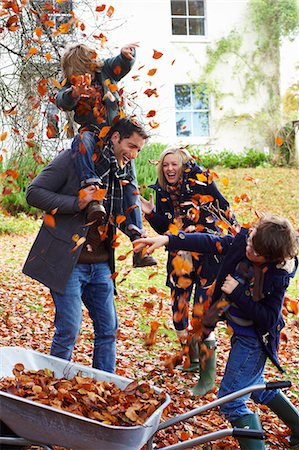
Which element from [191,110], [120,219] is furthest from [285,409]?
[191,110]

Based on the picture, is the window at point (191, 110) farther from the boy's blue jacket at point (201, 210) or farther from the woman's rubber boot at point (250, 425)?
the woman's rubber boot at point (250, 425)

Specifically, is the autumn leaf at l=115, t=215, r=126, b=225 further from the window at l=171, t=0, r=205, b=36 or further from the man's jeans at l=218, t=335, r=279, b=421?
the window at l=171, t=0, r=205, b=36

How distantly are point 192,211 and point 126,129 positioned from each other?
1062 mm

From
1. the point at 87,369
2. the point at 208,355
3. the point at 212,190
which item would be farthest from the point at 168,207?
the point at 87,369

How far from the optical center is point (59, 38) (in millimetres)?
6742

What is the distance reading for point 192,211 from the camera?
4770mm

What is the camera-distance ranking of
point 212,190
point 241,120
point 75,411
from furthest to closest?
point 241,120
point 212,190
point 75,411

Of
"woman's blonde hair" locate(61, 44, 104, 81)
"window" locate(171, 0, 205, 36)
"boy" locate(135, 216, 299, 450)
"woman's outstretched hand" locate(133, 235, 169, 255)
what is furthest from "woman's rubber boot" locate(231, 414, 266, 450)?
"window" locate(171, 0, 205, 36)

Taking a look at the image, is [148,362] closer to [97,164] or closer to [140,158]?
[97,164]

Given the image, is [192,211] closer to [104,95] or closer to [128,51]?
[104,95]

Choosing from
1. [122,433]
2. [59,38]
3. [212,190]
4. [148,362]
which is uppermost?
[59,38]

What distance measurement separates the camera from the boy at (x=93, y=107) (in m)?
3.79

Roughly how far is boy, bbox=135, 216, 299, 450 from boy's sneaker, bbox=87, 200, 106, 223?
→ 0.27 m

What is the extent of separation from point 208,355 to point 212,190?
114 cm
